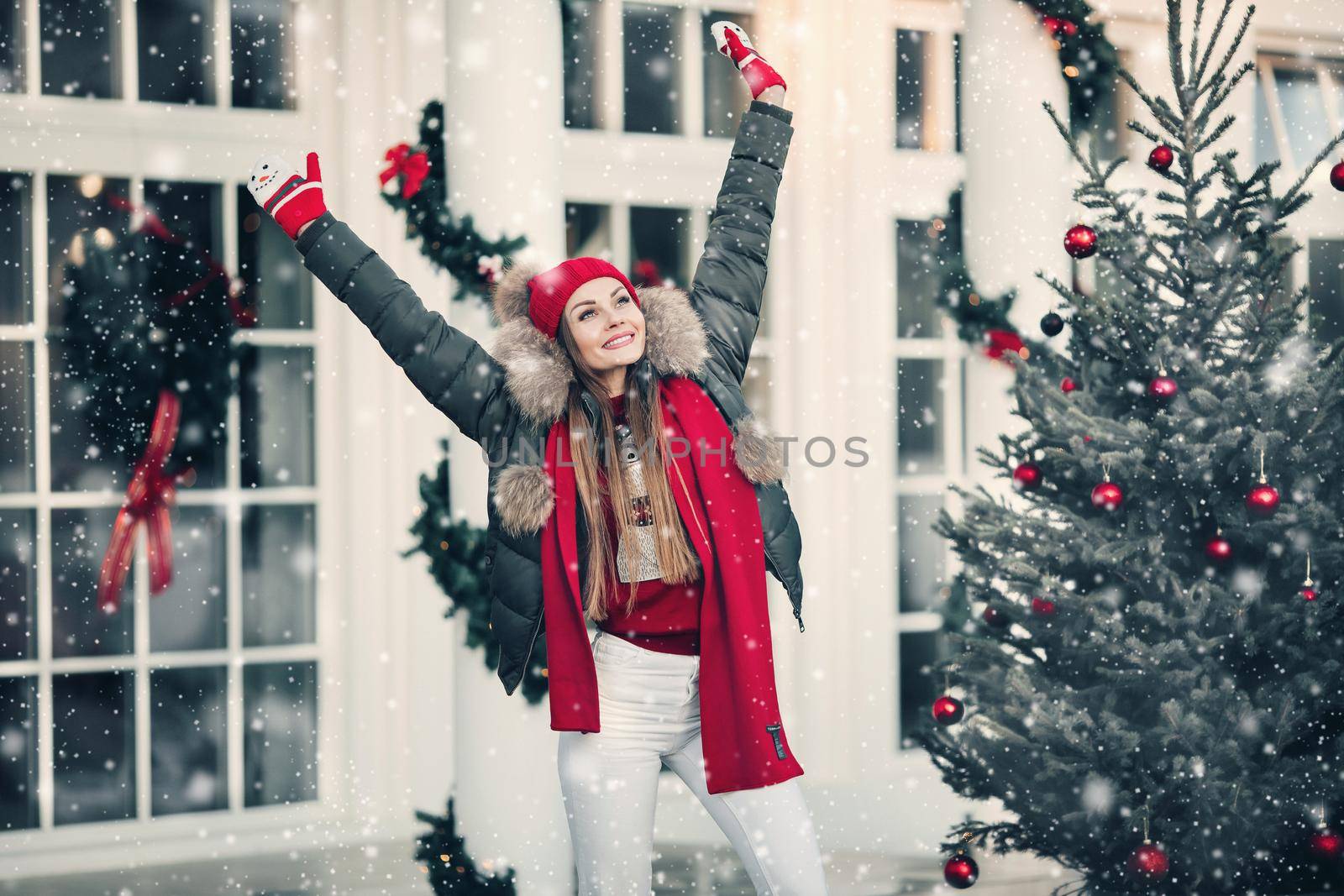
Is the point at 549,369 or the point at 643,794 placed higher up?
the point at 549,369

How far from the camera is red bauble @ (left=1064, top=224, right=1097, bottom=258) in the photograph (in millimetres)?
3305

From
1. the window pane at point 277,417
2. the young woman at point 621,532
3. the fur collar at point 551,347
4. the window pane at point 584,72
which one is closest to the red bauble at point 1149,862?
the young woman at point 621,532

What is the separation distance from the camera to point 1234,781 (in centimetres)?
316

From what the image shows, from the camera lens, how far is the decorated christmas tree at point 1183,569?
320cm

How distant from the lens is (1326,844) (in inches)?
125

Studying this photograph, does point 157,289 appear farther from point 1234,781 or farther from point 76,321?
point 1234,781

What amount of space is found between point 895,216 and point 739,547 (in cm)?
272

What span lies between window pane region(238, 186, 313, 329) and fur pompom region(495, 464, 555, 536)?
2.17 meters

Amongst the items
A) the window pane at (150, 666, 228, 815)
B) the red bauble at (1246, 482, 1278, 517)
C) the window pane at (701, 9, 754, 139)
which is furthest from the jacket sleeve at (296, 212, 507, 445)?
the window pane at (701, 9, 754, 139)

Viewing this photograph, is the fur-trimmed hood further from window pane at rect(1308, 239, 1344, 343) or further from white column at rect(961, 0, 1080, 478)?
window pane at rect(1308, 239, 1344, 343)

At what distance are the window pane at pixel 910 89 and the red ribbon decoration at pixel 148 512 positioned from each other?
2815 millimetres

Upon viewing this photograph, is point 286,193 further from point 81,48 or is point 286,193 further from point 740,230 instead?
point 81,48

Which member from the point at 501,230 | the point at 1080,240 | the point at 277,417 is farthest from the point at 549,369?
the point at 277,417

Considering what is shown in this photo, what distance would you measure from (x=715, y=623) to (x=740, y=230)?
2.75 feet
